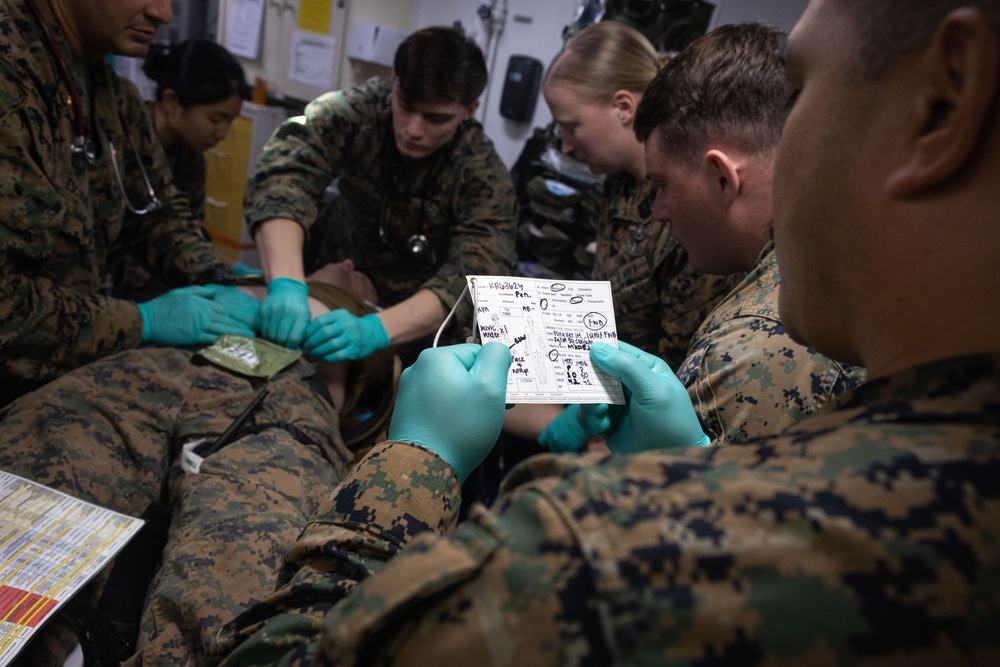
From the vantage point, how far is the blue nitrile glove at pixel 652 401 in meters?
0.96

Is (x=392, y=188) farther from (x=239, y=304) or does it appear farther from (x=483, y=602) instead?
(x=483, y=602)

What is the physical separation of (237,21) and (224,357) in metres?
2.83

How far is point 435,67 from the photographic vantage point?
216 cm

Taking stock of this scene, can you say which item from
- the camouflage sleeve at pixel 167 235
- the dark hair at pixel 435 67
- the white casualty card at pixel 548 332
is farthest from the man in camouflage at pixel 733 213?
the camouflage sleeve at pixel 167 235

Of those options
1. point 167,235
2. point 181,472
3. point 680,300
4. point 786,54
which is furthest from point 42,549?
point 680,300

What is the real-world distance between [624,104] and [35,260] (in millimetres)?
1645

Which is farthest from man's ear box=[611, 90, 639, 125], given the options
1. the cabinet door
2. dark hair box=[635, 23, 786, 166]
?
the cabinet door

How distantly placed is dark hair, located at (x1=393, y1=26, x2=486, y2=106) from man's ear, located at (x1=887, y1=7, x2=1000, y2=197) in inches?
74.3

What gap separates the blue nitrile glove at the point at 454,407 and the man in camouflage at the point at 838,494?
31cm

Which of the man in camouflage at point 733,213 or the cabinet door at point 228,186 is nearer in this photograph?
the man in camouflage at point 733,213

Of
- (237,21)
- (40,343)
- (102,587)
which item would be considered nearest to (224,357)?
(40,343)

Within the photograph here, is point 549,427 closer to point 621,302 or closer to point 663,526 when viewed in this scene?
point 621,302

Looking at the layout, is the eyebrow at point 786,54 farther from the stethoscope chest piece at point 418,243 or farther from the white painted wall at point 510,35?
the white painted wall at point 510,35

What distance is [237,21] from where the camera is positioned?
380cm
